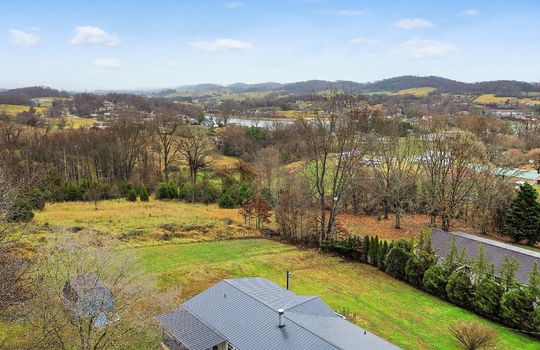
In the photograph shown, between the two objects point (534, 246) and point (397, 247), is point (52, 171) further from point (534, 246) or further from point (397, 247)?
point (534, 246)

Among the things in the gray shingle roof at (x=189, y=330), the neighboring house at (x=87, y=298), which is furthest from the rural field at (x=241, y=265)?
the neighboring house at (x=87, y=298)

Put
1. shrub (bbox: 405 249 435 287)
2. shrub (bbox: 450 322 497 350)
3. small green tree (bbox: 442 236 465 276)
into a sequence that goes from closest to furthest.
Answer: shrub (bbox: 450 322 497 350), small green tree (bbox: 442 236 465 276), shrub (bbox: 405 249 435 287)

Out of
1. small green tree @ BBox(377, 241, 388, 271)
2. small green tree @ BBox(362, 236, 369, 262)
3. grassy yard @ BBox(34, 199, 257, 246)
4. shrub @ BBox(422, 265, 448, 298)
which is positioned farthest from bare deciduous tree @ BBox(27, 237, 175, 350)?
small green tree @ BBox(362, 236, 369, 262)

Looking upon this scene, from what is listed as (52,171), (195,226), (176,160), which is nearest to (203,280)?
(195,226)

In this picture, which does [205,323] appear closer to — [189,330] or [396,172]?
[189,330]

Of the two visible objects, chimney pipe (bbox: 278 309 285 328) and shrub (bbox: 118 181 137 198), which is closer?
chimney pipe (bbox: 278 309 285 328)

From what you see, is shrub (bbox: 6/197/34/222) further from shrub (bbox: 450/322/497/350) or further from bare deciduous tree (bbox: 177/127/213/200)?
bare deciduous tree (bbox: 177/127/213/200)
